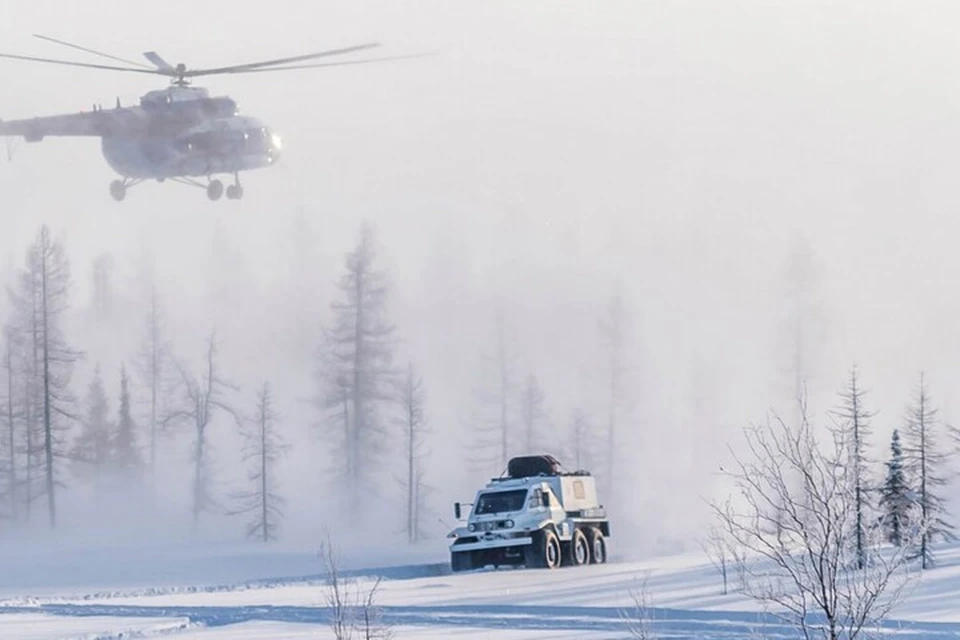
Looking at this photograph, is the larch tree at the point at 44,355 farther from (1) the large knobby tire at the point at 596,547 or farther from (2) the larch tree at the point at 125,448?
(1) the large knobby tire at the point at 596,547

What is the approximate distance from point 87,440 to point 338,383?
13.2 metres

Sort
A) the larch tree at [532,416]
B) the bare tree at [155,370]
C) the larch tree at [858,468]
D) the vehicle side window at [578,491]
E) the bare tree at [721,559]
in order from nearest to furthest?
the larch tree at [858,468]
the bare tree at [721,559]
the vehicle side window at [578,491]
the larch tree at [532,416]
the bare tree at [155,370]

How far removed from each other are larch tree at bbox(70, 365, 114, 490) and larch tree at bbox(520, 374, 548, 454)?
671 inches

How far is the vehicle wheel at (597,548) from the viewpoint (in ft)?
131

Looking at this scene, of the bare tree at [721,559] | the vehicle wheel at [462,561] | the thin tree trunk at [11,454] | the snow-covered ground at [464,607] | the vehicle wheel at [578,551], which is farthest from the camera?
the thin tree trunk at [11,454]

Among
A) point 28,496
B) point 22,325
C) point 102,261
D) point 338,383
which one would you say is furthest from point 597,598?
point 102,261

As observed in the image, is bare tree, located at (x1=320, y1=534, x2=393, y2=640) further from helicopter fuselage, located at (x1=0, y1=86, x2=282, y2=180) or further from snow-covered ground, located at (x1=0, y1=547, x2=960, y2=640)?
helicopter fuselage, located at (x1=0, y1=86, x2=282, y2=180)

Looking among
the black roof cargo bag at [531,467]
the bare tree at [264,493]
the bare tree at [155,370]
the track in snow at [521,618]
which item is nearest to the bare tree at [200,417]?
the bare tree at [155,370]

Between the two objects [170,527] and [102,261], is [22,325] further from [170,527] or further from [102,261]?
[102,261]

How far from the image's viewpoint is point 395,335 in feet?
242

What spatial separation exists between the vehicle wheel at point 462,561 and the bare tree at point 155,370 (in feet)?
104

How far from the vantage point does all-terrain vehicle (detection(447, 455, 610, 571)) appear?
37.0m

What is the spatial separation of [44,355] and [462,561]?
27.2 metres

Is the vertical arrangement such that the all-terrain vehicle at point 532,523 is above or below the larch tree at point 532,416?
below
